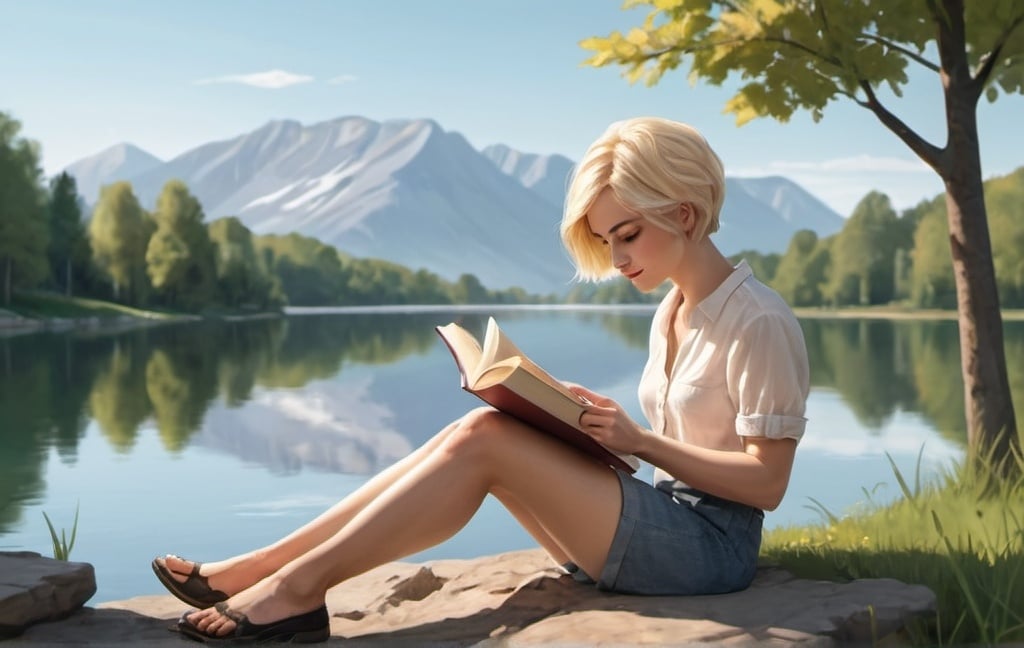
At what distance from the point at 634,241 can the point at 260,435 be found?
29.7 ft

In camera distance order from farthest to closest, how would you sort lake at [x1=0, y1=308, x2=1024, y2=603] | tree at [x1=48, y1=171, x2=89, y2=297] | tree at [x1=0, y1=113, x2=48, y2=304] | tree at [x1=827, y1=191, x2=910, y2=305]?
tree at [x1=827, y1=191, x2=910, y2=305] < tree at [x1=48, y1=171, x2=89, y2=297] < tree at [x1=0, y1=113, x2=48, y2=304] < lake at [x1=0, y1=308, x2=1024, y2=603]

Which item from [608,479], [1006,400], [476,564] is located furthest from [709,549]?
[1006,400]

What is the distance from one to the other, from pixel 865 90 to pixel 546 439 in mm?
4186

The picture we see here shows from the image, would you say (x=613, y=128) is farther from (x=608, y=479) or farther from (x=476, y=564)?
(x=476, y=564)

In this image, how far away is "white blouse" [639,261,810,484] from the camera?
319 cm

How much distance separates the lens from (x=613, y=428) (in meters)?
3.08

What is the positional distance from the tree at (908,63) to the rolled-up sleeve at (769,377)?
3.17m

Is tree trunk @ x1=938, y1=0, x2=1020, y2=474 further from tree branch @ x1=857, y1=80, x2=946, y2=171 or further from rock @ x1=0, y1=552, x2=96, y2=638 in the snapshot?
rock @ x1=0, y1=552, x2=96, y2=638

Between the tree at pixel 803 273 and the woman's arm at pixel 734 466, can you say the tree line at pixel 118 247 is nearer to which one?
the tree at pixel 803 273

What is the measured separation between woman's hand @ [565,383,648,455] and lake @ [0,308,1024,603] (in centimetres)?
229

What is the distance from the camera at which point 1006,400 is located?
6.25 meters

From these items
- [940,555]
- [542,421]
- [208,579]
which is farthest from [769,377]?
[208,579]

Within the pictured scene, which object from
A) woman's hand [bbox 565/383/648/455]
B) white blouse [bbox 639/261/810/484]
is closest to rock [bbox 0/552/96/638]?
woman's hand [bbox 565/383/648/455]

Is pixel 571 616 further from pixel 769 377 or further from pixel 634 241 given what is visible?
pixel 634 241
